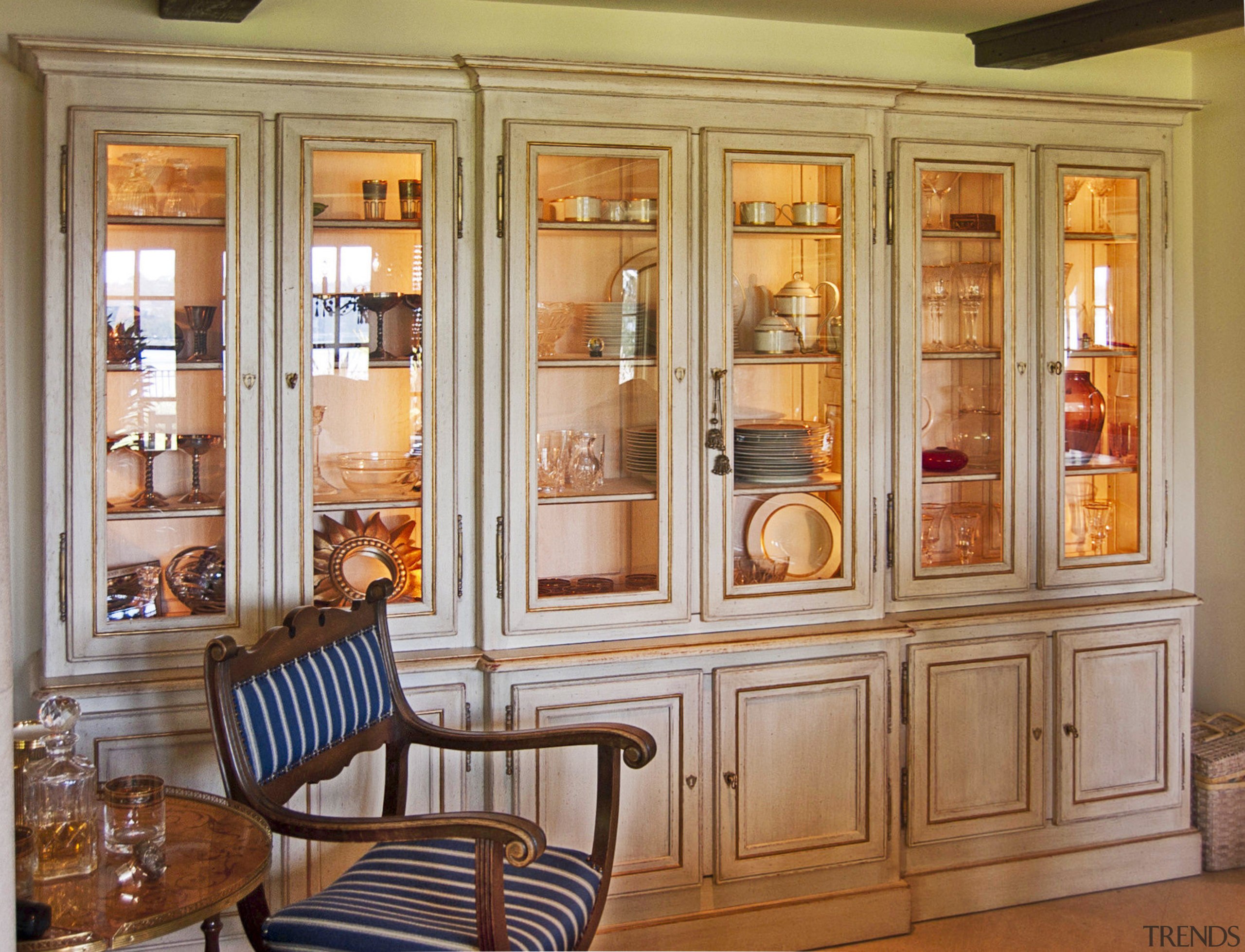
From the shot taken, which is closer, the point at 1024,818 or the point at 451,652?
the point at 451,652

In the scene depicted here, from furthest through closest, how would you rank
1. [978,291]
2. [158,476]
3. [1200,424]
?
[1200,424] → [978,291] → [158,476]

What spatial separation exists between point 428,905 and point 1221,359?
2878 millimetres

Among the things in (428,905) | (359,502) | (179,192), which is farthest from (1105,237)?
(428,905)

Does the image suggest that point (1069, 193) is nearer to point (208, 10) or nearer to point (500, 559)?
point (500, 559)

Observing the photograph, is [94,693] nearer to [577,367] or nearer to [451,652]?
[451,652]

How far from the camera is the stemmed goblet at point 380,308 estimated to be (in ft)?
9.42

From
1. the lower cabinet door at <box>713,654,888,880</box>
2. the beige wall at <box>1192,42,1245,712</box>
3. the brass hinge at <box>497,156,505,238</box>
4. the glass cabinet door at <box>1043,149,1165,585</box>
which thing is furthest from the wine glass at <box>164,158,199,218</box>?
the beige wall at <box>1192,42,1245,712</box>

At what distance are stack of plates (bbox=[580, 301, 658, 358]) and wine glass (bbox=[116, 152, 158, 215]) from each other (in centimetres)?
106

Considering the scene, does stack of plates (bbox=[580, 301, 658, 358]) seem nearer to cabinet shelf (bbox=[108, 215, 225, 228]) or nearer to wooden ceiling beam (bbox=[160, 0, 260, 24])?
cabinet shelf (bbox=[108, 215, 225, 228])

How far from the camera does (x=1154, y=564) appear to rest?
3.53 meters

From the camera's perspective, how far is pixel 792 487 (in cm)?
315

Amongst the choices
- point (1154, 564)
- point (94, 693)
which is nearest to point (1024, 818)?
point (1154, 564)

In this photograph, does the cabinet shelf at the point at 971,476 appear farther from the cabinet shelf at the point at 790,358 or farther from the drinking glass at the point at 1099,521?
the cabinet shelf at the point at 790,358

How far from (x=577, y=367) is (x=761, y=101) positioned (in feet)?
2.69
